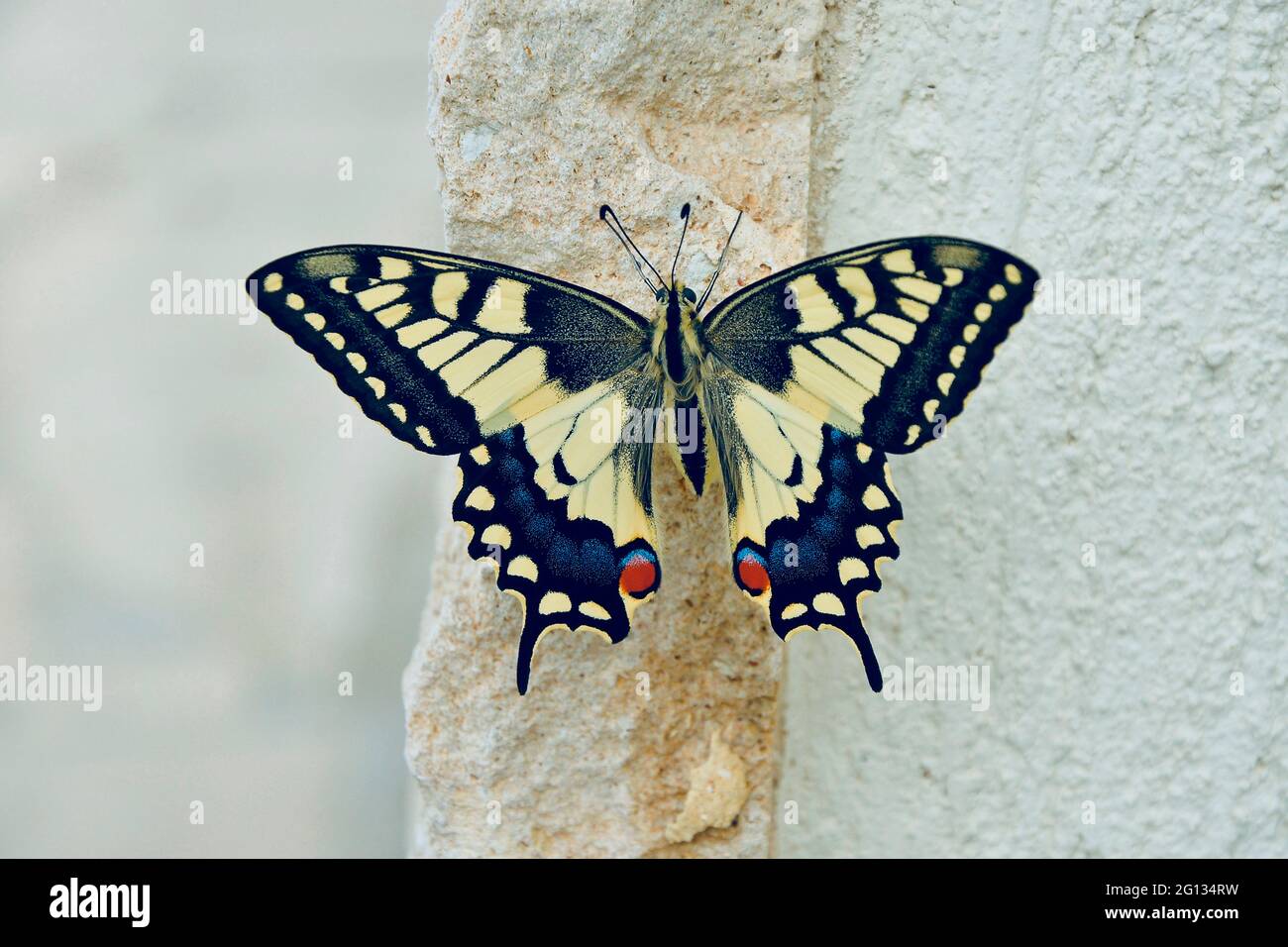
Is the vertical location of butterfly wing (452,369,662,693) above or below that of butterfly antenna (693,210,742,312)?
below

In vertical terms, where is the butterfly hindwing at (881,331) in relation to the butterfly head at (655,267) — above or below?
below

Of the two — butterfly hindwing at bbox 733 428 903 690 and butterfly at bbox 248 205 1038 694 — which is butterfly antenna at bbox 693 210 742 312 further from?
butterfly hindwing at bbox 733 428 903 690

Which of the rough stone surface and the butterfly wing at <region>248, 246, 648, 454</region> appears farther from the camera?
the rough stone surface

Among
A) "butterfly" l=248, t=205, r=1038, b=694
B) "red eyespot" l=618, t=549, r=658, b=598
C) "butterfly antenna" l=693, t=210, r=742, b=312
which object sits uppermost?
"butterfly antenna" l=693, t=210, r=742, b=312

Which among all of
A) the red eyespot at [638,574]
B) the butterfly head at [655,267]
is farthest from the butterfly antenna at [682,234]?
the red eyespot at [638,574]

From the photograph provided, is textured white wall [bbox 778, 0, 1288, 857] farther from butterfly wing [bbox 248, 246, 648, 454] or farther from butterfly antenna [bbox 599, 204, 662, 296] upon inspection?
butterfly wing [bbox 248, 246, 648, 454]

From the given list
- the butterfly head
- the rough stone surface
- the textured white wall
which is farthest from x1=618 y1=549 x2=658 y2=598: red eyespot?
the textured white wall

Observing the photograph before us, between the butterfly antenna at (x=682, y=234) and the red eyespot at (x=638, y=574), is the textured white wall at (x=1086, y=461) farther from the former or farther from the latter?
the red eyespot at (x=638, y=574)

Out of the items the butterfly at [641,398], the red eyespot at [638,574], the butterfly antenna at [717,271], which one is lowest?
the red eyespot at [638,574]

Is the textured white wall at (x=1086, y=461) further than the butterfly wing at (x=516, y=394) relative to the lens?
Yes
